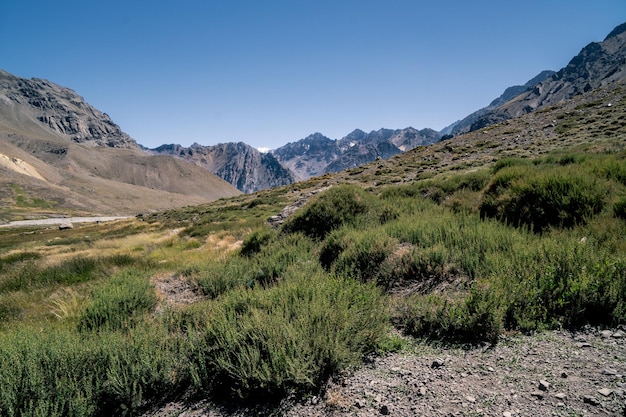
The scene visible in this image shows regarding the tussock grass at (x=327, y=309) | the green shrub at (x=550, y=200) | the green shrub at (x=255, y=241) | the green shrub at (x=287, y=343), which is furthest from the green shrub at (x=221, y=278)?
the green shrub at (x=550, y=200)

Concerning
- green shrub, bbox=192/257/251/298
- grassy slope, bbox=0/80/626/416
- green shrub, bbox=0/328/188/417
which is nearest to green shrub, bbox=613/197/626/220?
grassy slope, bbox=0/80/626/416

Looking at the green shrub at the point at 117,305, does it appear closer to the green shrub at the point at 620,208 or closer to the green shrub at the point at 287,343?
the green shrub at the point at 287,343

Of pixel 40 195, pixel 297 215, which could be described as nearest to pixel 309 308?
pixel 297 215

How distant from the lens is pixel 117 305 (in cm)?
631

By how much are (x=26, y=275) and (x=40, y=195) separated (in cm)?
15415

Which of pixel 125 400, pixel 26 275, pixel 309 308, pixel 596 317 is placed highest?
pixel 26 275

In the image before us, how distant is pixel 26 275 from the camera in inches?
414

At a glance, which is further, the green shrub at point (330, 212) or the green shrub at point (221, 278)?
the green shrub at point (330, 212)

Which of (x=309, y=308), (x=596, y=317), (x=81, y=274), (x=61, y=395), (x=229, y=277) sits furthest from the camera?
(x=81, y=274)

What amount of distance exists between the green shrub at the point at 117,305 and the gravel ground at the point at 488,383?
312cm

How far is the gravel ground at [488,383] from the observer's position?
111 inches

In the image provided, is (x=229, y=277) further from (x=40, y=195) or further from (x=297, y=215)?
(x=40, y=195)

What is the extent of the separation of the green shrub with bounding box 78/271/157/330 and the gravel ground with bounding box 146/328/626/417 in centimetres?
312

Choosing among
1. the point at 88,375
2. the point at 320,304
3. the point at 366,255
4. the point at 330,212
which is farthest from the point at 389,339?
the point at 330,212
